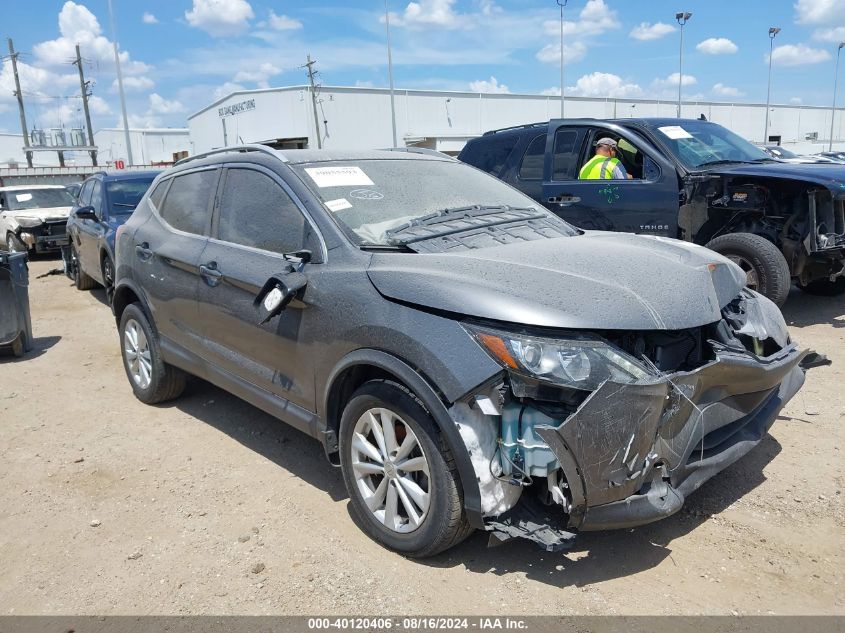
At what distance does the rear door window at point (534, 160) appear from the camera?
7617 millimetres

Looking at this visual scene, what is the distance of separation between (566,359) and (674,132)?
214 inches

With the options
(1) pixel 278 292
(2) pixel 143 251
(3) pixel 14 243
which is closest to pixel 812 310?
(1) pixel 278 292

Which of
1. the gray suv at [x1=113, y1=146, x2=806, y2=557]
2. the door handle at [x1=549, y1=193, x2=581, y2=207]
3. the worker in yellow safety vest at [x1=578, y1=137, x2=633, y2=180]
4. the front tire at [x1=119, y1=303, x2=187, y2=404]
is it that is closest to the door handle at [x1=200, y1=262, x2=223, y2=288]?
the gray suv at [x1=113, y1=146, x2=806, y2=557]

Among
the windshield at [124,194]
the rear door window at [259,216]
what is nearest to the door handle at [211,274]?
the rear door window at [259,216]

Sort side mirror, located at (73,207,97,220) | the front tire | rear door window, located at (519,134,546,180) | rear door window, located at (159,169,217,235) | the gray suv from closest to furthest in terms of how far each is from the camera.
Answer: the gray suv → rear door window, located at (159,169,217,235) → the front tire → rear door window, located at (519,134,546,180) → side mirror, located at (73,207,97,220)

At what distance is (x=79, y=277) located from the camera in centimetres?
1091

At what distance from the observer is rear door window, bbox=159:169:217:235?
432 cm

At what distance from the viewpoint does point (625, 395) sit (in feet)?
8.05

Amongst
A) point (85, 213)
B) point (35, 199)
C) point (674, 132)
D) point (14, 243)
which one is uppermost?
point (674, 132)

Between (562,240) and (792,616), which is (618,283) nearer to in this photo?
(562,240)

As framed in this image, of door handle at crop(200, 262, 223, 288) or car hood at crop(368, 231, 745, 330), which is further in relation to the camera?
door handle at crop(200, 262, 223, 288)

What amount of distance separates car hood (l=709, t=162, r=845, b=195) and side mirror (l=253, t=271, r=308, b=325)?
187 inches

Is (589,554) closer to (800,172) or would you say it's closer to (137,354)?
(137,354)

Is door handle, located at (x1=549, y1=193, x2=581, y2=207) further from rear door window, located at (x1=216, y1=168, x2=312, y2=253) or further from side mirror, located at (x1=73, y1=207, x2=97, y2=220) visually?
side mirror, located at (x1=73, y1=207, x2=97, y2=220)
